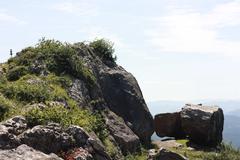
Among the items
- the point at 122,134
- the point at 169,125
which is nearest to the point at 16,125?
the point at 122,134

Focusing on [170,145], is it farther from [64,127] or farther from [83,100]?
[64,127]

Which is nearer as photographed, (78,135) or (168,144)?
(78,135)

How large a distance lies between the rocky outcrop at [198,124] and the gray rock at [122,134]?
39.9ft

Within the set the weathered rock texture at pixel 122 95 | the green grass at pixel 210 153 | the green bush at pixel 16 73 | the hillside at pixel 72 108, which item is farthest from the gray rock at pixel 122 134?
the green bush at pixel 16 73

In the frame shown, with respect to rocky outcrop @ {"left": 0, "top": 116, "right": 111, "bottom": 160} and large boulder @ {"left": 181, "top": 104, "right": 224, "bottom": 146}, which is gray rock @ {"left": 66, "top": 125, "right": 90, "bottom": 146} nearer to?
rocky outcrop @ {"left": 0, "top": 116, "right": 111, "bottom": 160}

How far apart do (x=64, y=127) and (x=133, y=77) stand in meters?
26.5

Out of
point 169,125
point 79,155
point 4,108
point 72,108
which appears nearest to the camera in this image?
point 79,155

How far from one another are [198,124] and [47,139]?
101 ft

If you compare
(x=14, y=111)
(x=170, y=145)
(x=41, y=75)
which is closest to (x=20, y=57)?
(x=41, y=75)

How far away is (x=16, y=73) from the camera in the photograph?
3675 centimetres

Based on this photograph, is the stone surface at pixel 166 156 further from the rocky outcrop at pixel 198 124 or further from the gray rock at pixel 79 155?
the rocky outcrop at pixel 198 124

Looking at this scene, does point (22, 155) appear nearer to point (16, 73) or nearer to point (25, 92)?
point (25, 92)

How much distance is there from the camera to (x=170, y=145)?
A: 48.5 meters

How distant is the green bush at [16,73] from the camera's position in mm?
36450
